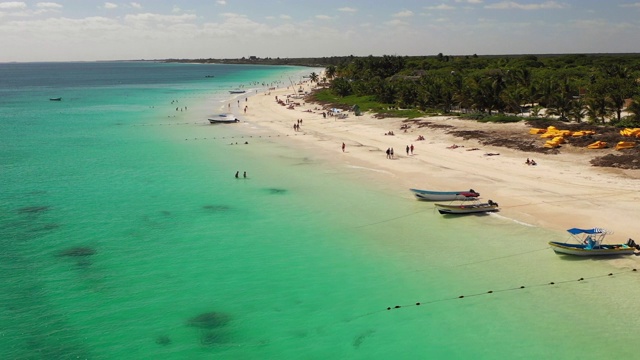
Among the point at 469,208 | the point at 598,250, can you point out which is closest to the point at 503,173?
the point at 469,208

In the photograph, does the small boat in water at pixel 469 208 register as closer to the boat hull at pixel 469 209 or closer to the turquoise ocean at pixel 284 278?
the boat hull at pixel 469 209

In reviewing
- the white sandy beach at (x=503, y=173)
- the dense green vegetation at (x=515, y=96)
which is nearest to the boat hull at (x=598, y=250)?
the white sandy beach at (x=503, y=173)

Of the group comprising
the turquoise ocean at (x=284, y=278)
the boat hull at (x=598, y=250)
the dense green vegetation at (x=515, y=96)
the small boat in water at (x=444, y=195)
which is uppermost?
the dense green vegetation at (x=515, y=96)

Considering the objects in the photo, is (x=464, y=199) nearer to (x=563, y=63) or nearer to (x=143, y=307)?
(x=143, y=307)

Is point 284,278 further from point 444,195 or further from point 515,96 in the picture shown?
point 515,96

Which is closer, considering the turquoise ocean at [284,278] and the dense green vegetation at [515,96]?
the turquoise ocean at [284,278]
